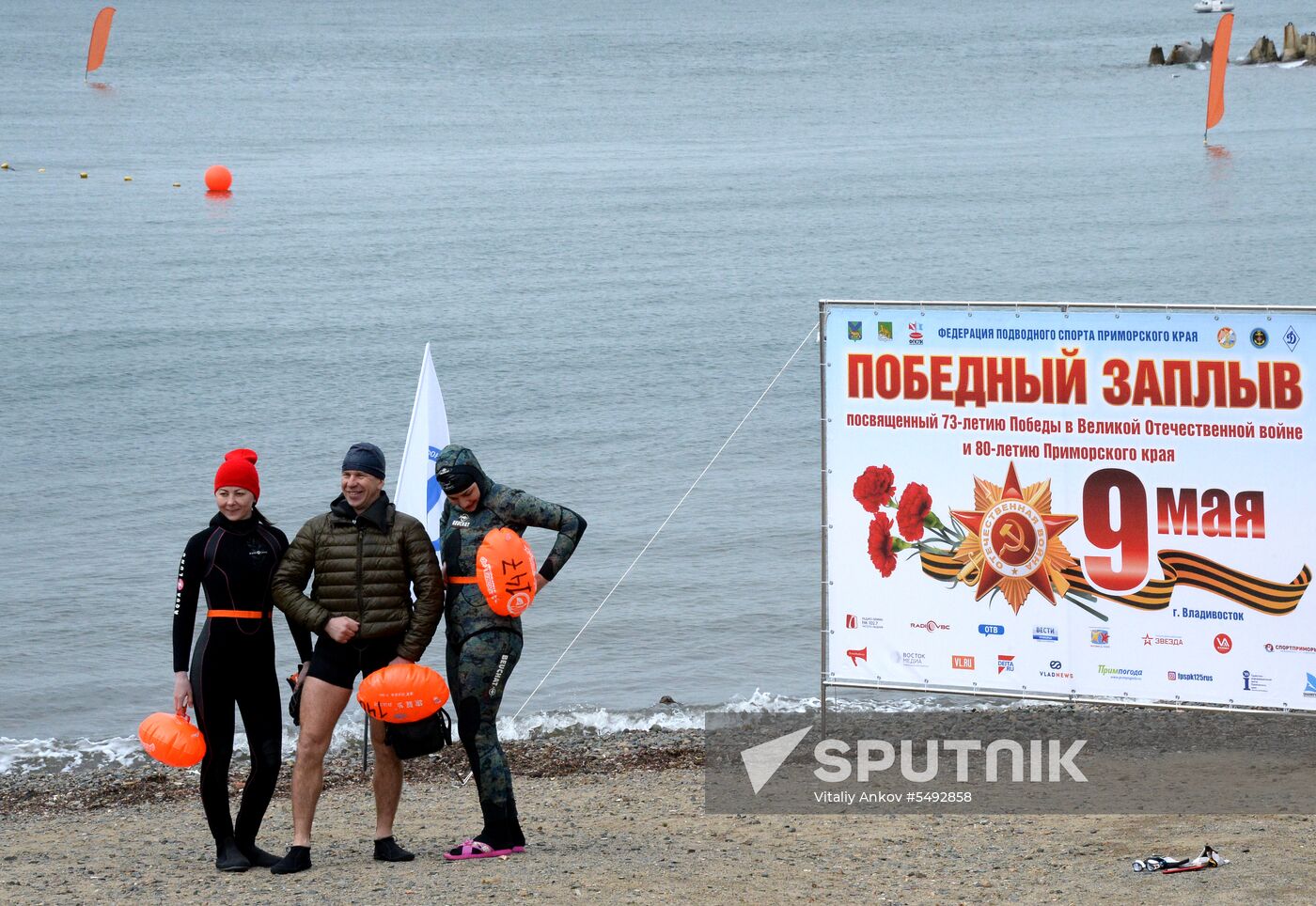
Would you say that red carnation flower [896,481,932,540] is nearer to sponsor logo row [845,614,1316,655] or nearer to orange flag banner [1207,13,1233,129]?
sponsor logo row [845,614,1316,655]

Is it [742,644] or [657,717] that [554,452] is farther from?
[657,717]

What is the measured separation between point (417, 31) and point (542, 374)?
447 ft

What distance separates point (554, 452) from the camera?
2130cm

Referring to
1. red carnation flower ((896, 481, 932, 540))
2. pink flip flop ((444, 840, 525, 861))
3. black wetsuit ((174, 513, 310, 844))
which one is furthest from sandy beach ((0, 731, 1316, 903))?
red carnation flower ((896, 481, 932, 540))

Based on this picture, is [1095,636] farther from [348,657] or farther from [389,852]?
[348,657]

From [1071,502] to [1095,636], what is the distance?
0.69 meters

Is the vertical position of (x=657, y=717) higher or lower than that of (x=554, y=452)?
lower

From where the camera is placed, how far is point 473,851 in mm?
6609

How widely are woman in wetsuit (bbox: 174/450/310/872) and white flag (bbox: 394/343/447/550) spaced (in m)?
2.99

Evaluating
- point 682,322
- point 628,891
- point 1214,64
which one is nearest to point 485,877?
point 628,891

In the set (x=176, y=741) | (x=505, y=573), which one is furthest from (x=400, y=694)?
(x=176, y=741)

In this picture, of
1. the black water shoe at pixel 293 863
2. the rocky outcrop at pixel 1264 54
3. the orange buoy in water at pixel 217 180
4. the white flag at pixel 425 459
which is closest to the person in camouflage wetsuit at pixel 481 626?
the black water shoe at pixel 293 863

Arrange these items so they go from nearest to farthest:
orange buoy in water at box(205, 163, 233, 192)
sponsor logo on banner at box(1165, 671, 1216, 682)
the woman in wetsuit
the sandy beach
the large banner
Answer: the sandy beach, the woman in wetsuit, the large banner, sponsor logo on banner at box(1165, 671, 1216, 682), orange buoy in water at box(205, 163, 233, 192)

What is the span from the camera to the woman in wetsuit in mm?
6516
